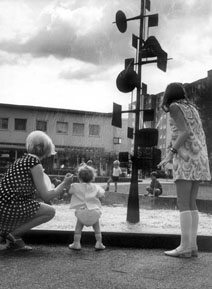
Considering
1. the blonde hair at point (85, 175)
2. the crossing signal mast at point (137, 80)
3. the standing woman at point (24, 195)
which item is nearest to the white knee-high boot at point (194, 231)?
the blonde hair at point (85, 175)

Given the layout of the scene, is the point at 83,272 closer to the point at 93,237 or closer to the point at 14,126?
the point at 93,237

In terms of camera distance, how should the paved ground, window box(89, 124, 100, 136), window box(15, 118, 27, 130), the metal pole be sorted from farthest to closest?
window box(89, 124, 100, 136) < window box(15, 118, 27, 130) < the metal pole < the paved ground

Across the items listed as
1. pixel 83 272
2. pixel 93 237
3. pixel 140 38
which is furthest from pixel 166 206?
pixel 83 272

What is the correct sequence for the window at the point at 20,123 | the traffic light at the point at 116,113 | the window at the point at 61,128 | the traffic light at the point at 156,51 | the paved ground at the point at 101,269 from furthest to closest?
the window at the point at 61,128
the window at the point at 20,123
the traffic light at the point at 116,113
the traffic light at the point at 156,51
the paved ground at the point at 101,269

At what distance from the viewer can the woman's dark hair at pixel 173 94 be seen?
418cm

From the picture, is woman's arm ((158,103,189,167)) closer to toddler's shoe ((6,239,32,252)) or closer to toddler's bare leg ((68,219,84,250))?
toddler's bare leg ((68,219,84,250))

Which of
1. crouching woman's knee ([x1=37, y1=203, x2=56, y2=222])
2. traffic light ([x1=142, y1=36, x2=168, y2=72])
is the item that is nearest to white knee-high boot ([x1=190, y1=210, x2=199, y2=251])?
crouching woman's knee ([x1=37, y1=203, x2=56, y2=222])

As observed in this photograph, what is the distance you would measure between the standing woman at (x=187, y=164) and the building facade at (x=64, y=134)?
37.7 metres

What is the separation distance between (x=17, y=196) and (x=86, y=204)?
71cm

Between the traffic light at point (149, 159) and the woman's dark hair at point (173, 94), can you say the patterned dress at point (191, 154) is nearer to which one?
the woman's dark hair at point (173, 94)

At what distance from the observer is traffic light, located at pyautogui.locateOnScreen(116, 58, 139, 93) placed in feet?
22.8

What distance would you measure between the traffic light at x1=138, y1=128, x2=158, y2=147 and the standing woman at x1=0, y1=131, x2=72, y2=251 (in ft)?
10.0

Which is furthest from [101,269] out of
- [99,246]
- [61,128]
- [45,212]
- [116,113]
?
[61,128]

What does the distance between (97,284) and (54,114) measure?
42.3 meters
